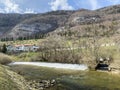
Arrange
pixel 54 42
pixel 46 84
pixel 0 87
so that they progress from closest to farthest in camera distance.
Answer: pixel 0 87
pixel 46 84
pixel 54 42

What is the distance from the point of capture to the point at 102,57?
386 feet

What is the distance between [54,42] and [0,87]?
5331 inches

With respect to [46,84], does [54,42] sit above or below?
above

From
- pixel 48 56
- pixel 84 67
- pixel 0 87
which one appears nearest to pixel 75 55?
pixel 48 56

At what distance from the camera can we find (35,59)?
15662 cm

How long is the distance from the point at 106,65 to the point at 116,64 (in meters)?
5.08

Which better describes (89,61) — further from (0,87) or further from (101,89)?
(0,87)

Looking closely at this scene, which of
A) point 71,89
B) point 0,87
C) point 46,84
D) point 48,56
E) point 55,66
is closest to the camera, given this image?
point 0,87

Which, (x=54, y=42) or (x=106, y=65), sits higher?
(x=54, y=42)

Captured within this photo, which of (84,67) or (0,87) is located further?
(84,67)

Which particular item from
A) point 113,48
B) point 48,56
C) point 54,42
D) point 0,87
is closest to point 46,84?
point 0,87

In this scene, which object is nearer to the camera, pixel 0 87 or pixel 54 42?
pixel 0 87

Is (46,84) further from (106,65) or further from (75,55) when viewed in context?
(75,55)

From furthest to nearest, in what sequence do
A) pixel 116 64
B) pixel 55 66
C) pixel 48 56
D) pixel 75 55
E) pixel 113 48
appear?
pixel 48 56
pixel 75 55
pixel 113 48
pixel 55 66
pixel 116 64
